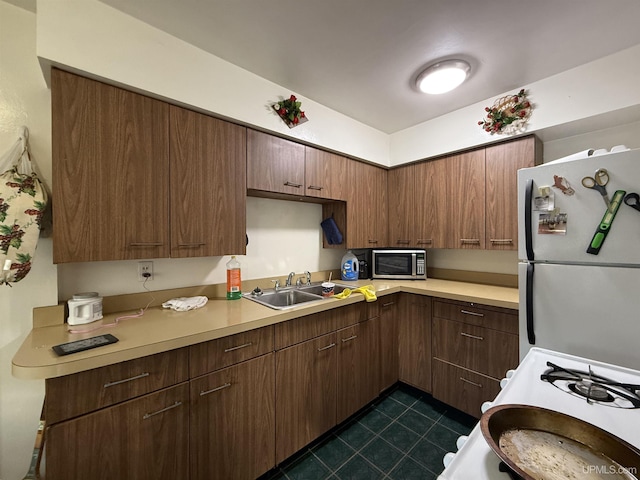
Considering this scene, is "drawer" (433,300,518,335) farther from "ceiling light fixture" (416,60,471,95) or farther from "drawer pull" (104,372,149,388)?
"drawer pull" (104,372,149,388)

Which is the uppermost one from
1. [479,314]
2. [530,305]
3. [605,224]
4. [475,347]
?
[605,224]

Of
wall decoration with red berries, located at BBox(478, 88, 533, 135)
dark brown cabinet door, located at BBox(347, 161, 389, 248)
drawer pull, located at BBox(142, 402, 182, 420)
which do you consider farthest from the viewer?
dark brown cabinet door, located at BBox(347, 161, 389, 248)

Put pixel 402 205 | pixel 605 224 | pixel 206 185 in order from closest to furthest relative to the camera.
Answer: pixel 605 224
pixel 206 185
pixel 402 205

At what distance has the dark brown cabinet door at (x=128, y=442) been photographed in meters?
0.89

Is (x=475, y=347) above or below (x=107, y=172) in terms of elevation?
below

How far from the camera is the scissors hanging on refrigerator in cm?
113

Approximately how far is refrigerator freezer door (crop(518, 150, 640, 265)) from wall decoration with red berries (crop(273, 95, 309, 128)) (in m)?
1.44

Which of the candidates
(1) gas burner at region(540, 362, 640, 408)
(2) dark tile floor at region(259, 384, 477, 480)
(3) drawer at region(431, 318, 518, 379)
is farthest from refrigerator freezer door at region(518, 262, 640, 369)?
(2) dark tile floor at region(259, 384, 477, 480)

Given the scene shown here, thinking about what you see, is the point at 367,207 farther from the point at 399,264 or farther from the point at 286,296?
the point at 286,296

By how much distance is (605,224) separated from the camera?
113 centimetres

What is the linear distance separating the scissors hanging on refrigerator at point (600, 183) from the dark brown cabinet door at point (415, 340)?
1.24 meters

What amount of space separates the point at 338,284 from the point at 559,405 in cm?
166

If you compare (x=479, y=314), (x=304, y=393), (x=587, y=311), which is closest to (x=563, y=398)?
(x=587, y=311)

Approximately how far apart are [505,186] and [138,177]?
8.08ft
